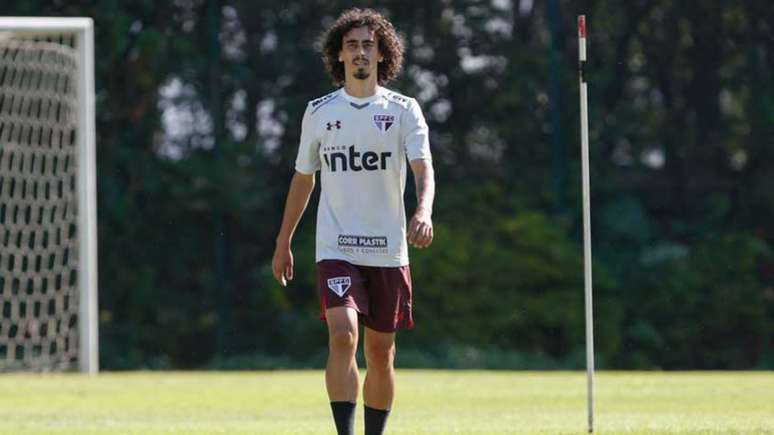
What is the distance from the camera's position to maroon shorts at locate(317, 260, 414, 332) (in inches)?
298

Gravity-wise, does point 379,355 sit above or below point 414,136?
below

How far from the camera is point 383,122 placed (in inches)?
300

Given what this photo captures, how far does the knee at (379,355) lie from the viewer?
7719mm

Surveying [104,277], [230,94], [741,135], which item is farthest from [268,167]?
[741,135]

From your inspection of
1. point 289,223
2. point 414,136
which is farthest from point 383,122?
point 289,223

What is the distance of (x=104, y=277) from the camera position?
1930cm

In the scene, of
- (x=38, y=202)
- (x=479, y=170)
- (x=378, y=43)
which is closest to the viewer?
(x=378, y=43)

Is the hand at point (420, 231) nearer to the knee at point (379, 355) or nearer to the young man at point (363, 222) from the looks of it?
the young man at point (363, 222)

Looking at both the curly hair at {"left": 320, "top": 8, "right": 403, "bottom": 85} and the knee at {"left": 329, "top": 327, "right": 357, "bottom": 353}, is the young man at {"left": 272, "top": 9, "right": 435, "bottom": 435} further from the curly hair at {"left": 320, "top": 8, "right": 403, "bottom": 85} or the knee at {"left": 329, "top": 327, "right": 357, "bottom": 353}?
the curly hair at {"left": 320, "top": 8, "right": 403, "bottom": 85}

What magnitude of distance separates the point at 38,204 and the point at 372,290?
34.9 ft

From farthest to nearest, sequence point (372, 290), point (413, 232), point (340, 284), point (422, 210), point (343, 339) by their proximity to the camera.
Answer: point (372, 290)
point (340, 284)
point (343, 339)
point (422, 210)
point (413, 232)

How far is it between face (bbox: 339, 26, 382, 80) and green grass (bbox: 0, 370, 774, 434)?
2465mm

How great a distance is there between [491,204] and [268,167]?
258 cm

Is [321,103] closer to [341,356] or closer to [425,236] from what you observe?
[425,236]
